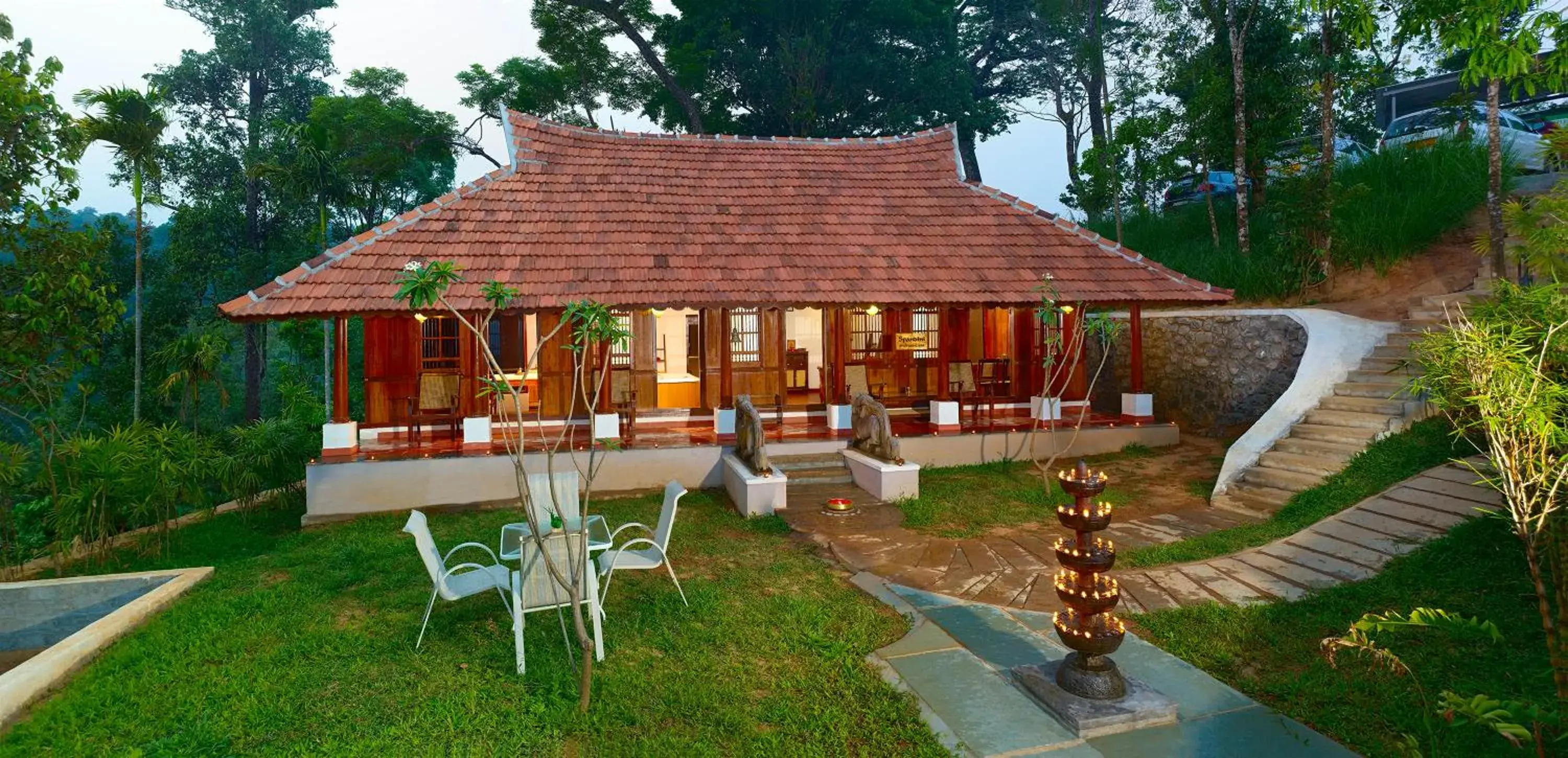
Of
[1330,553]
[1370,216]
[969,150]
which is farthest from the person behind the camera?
[969,150]

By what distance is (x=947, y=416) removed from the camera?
11445 mm

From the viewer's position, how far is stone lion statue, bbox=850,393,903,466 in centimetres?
963

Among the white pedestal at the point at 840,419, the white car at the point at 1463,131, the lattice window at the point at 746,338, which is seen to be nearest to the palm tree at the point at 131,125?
the lattice window at the point at 746,338

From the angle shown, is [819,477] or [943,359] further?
[943,359]

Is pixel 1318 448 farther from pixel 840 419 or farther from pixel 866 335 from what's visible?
pixel 866 335

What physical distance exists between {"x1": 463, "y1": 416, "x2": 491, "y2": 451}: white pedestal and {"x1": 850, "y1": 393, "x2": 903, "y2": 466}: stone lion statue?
4873mm

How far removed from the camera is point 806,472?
10273 mm

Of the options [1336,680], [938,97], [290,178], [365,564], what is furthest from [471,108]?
[1336,680]

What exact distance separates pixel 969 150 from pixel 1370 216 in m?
15.9

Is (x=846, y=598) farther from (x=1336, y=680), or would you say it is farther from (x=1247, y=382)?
(x=1247, y=382)

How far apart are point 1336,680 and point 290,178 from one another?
20.6 metres

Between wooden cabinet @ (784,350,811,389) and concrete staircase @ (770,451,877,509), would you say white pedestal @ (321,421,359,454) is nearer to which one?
concrete staircase @ (770,451,877,509)

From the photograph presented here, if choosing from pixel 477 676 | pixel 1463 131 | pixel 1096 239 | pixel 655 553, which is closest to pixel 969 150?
pixel 1463 131

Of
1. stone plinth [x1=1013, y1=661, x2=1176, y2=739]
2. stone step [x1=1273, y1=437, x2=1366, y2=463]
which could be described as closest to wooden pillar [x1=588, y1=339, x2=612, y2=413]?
stone plinth [x1=1013, y1=661, x2=1176, y2=739]
